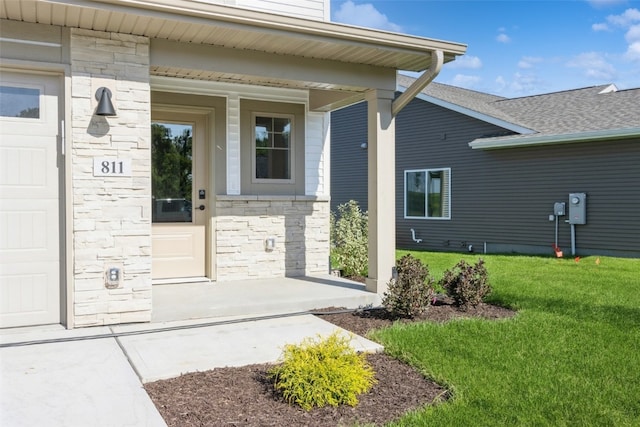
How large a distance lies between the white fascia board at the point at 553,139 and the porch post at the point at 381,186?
653cm

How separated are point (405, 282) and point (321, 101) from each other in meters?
2.98

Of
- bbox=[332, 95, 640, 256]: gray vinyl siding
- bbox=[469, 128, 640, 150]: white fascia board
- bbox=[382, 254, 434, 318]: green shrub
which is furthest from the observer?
bbox=[332, 95, 640, 256]: gray vinyl siding

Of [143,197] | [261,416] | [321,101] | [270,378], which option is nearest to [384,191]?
[321,101]

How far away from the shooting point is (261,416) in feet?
10.3

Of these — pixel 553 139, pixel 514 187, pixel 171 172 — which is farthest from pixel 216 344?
pixel 514 187

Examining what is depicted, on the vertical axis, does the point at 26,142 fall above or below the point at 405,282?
above

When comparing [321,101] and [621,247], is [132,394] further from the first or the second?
[621,247]

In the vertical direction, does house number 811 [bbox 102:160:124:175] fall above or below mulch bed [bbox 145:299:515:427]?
above

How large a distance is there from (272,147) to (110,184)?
2.88 meters

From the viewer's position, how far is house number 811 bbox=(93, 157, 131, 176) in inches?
193

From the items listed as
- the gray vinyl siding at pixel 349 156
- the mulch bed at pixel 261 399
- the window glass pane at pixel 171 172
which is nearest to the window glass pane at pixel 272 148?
the window glass pane at pixel 171 172

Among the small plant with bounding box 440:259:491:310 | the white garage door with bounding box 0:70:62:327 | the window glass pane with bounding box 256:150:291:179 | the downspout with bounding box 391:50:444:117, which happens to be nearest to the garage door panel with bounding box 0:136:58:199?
the white garage door with bounding box 0:70:62:327

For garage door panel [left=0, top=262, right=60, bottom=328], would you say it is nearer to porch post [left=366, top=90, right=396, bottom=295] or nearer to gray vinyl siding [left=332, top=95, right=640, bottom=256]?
porch post [left=366, top=90, right=396, bottom=295]

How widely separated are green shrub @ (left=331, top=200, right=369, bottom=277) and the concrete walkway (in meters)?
2.62
